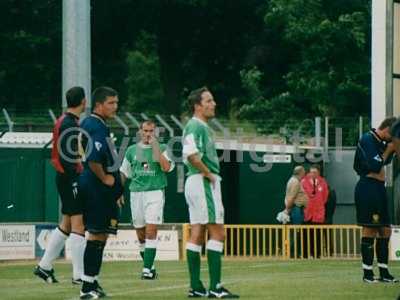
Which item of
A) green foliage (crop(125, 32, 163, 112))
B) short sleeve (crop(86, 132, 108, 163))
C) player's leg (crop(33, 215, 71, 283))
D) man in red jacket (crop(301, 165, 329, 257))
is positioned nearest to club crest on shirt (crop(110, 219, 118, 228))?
short sleeve (crop(86, 132, 108, 163))

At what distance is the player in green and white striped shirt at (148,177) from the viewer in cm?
2009

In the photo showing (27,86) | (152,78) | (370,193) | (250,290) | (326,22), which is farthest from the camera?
(152,78)

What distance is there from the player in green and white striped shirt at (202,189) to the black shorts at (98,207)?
83 centimetres

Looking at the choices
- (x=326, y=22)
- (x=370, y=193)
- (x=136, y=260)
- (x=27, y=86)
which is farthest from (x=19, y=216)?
(x=27, y=86)

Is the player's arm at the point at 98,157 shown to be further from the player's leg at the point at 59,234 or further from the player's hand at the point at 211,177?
the player's leg at the point at 59,234

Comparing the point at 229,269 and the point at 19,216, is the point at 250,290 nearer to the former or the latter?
the point at 229,269

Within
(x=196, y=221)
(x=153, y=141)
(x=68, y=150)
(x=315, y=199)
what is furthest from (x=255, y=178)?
(x=196, y=221)

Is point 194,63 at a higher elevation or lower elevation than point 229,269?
higher

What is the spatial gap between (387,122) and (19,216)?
14682 millimetres

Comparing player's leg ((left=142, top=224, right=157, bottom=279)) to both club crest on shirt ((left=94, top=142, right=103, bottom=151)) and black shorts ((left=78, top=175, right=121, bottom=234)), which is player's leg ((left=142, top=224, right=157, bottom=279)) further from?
club crest on shirt ((left=94, top=142, right=103, bottom=151))

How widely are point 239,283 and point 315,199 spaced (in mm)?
10985

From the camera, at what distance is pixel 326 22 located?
46.1 meters

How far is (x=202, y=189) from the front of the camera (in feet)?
51.9

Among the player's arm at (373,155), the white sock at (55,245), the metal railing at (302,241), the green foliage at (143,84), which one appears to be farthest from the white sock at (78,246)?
the green foliage at (143,84)
